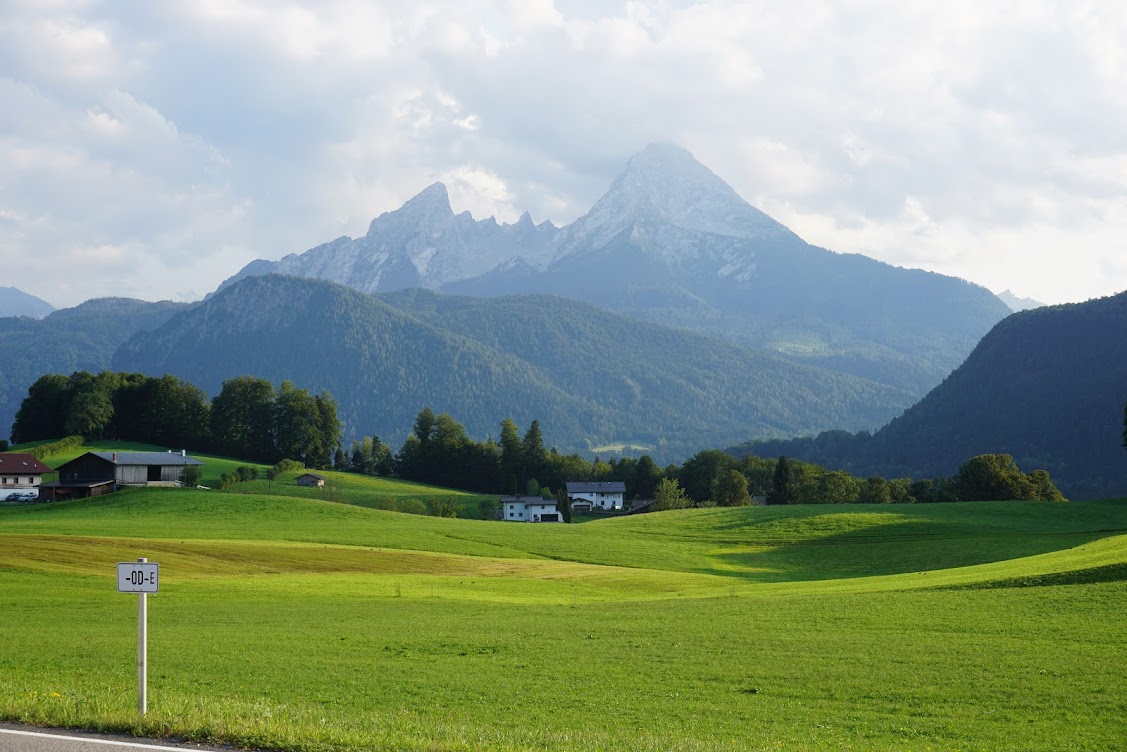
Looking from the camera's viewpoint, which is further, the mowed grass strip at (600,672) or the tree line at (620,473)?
the tree line at (620,473)

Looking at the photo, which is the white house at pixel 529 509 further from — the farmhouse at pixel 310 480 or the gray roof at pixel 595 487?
the farmhouse at pixel 310 480

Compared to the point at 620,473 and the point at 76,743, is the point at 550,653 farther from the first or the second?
the point at 620,473

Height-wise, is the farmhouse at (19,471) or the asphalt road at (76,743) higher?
Answer: the farmhouse at (19,471)

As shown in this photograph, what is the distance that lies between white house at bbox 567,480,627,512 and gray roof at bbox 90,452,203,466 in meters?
63.3

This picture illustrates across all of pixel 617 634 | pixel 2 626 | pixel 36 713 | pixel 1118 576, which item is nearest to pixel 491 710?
pixel 36 713

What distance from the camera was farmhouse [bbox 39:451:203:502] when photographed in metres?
120

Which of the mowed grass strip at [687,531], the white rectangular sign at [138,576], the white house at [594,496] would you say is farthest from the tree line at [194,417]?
the white rectangular sign at [138,576]

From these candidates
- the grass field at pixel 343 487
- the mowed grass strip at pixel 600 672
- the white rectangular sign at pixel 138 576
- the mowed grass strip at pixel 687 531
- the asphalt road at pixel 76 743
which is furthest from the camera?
the grass field at pixel 343 487

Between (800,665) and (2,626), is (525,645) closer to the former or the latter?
(800,665)

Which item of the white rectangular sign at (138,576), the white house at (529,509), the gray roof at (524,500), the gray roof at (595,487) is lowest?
the white house at (529,509)

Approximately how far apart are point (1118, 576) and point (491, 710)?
30764 mm

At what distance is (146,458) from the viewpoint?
126000 mm

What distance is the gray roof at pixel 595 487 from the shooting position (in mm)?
166625

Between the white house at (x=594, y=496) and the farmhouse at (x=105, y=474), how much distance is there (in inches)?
2622
